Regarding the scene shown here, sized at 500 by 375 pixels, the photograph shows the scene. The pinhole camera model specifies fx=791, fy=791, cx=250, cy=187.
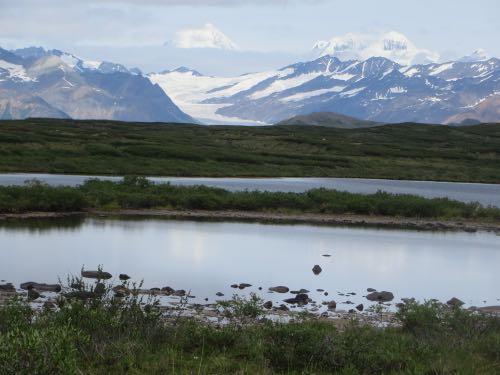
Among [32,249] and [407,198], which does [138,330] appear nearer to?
[32,249]

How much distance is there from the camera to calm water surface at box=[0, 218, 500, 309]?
104 ft

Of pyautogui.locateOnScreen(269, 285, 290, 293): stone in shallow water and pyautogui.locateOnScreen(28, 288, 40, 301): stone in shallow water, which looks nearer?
pyautogui.locateOnScreen(28, 288, 40, 301): stone in shallow water

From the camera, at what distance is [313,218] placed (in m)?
59.7

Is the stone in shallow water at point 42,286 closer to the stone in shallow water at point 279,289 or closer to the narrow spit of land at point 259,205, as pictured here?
the stone in shallow water at point 279,289

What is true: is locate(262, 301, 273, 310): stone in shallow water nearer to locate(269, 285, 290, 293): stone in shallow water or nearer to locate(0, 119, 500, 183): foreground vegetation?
locate(269, 285, 290, 293): stone in shallow water

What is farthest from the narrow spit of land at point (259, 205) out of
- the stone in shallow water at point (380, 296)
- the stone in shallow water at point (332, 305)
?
the stone in shallow water at point (332, 305)

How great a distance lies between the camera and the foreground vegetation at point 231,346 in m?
15.0

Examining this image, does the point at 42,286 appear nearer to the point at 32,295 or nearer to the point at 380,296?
the point at 32,295

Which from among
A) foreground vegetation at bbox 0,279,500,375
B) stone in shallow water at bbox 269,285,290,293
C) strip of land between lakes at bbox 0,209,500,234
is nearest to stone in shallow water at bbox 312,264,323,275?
stone in shallow water at bbox 269,285,290,293

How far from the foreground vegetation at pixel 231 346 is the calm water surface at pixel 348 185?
58.8m

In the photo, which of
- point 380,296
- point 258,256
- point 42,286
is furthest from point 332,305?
point 258,256

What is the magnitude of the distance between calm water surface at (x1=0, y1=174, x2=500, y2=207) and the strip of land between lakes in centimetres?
1960

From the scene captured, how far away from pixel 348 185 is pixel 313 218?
41.3 meters

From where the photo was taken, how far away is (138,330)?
1714 cm
